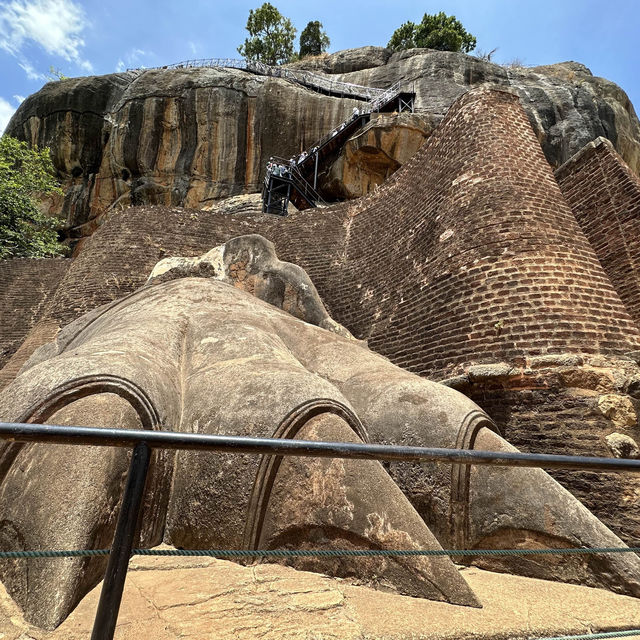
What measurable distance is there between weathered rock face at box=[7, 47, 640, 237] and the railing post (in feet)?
73.6

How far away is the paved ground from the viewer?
1682mm

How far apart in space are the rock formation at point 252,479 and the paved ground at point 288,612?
10cm

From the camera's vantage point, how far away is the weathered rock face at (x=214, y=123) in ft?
76.0

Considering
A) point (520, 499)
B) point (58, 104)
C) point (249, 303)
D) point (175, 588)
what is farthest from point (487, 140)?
point (58, 104)

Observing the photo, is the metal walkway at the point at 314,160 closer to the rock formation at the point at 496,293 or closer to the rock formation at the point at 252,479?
the rock formation at the point at 496,293

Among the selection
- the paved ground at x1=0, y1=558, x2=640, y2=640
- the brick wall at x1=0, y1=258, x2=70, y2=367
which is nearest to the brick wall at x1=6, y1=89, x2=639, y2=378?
the brick wall at x1=0, y1=258, x2=70, y2=367

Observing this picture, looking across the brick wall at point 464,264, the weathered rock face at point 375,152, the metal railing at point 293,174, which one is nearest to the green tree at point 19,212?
the brick wall at point 464,264

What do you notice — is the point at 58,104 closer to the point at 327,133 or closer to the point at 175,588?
the point at 327,133

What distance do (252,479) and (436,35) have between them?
130 ft

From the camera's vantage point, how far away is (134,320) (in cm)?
400

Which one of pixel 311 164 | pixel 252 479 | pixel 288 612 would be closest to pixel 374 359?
pixel 252 479

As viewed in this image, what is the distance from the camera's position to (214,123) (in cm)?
2469

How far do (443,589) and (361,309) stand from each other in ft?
23.9

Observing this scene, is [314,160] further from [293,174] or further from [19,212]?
[19,212]
